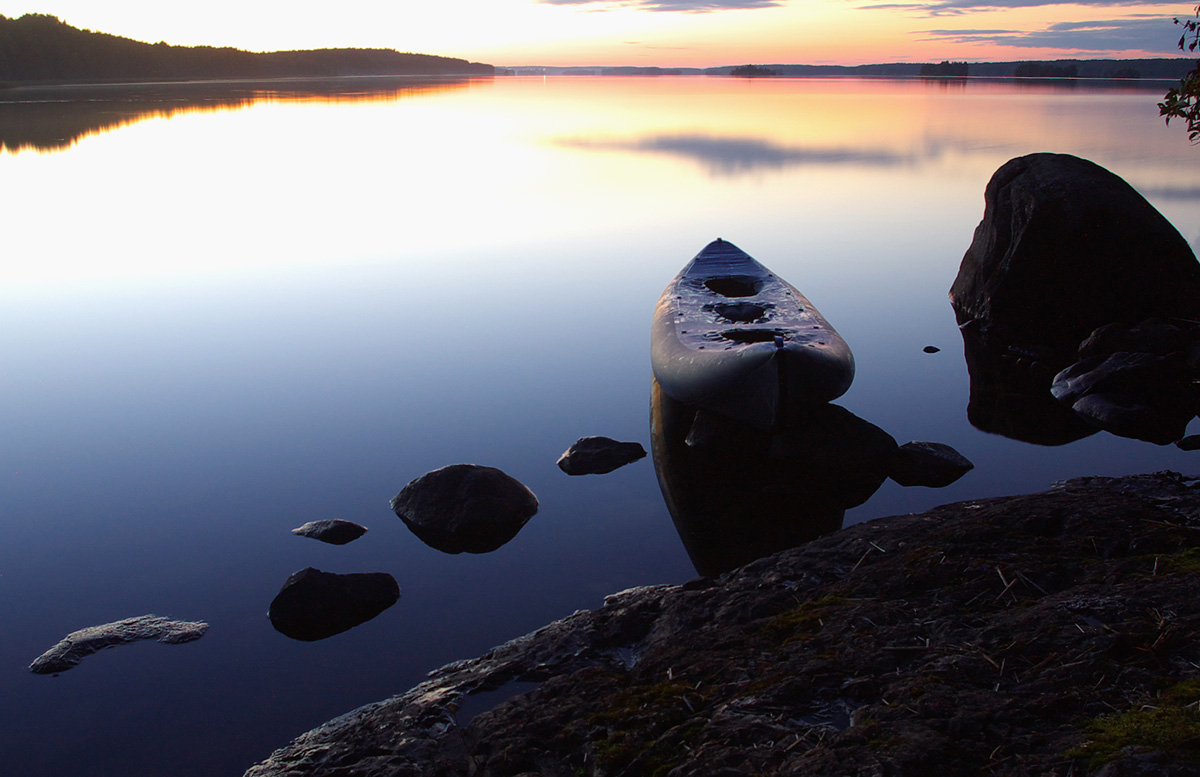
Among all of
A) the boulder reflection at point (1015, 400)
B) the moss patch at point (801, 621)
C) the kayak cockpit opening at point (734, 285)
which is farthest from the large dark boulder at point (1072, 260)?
the moss patch at point (801, 621)

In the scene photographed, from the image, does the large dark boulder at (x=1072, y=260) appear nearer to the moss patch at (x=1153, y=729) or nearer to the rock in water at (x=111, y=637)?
the moss patch at (x=1153, y=729)

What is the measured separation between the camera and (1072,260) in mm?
12758

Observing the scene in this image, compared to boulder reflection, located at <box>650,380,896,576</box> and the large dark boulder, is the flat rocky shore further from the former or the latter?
the large dark boulder

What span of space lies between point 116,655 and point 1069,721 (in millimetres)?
6111

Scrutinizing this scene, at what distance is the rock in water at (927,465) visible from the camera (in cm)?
870

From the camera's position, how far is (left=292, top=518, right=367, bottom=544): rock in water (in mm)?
7531

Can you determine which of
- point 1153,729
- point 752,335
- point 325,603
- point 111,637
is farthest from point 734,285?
point 1153,729

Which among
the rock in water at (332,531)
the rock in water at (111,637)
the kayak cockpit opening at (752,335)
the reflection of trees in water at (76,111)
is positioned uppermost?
the reflection of trees in water at (76,111)

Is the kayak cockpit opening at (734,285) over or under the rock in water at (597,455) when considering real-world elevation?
over

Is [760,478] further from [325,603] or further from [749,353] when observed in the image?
[325,603]

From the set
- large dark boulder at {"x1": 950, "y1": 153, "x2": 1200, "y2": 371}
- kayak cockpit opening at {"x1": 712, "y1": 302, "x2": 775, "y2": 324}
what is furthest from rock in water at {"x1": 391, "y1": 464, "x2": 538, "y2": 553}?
large dark boulder at {"x1": 950, "y1": 153, "x2": 1200, "y2": 371}

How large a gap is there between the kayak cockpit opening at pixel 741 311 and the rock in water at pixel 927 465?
2.66 meters

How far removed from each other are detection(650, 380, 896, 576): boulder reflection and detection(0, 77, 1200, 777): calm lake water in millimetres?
349

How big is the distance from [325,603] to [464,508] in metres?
1.74
